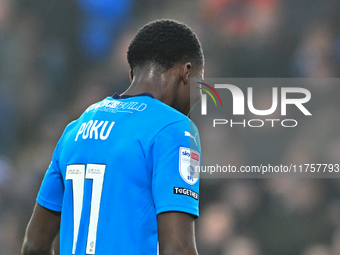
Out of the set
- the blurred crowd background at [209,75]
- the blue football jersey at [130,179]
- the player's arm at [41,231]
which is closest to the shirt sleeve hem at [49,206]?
the player's arm at [41,231]

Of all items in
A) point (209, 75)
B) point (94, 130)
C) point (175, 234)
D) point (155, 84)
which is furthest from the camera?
point (209, 75)

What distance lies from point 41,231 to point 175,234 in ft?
1.48

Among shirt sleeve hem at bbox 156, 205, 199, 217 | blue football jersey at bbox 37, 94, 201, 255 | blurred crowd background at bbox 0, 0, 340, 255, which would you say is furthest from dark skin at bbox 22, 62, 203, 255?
blurred crowd background at bbox 0, 0, 340, 255

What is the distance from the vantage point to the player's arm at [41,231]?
1.12m

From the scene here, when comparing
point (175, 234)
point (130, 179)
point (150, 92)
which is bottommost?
point (175, 234)

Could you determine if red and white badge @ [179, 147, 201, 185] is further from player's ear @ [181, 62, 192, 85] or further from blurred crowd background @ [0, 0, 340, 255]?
blurred crowd background @ [0, 0, 340, 255]

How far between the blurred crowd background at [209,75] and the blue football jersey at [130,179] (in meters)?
2.72

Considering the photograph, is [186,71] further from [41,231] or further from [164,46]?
[41,231]

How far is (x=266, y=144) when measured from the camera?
371 centimetres

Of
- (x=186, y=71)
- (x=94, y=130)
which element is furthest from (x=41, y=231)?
(x=186, y=71)

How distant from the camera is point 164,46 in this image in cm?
109

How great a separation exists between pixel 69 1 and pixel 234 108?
1850 mm

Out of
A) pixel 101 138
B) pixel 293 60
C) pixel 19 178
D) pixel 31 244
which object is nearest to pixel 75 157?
pixel 101 138

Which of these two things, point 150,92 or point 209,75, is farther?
point 209,75
